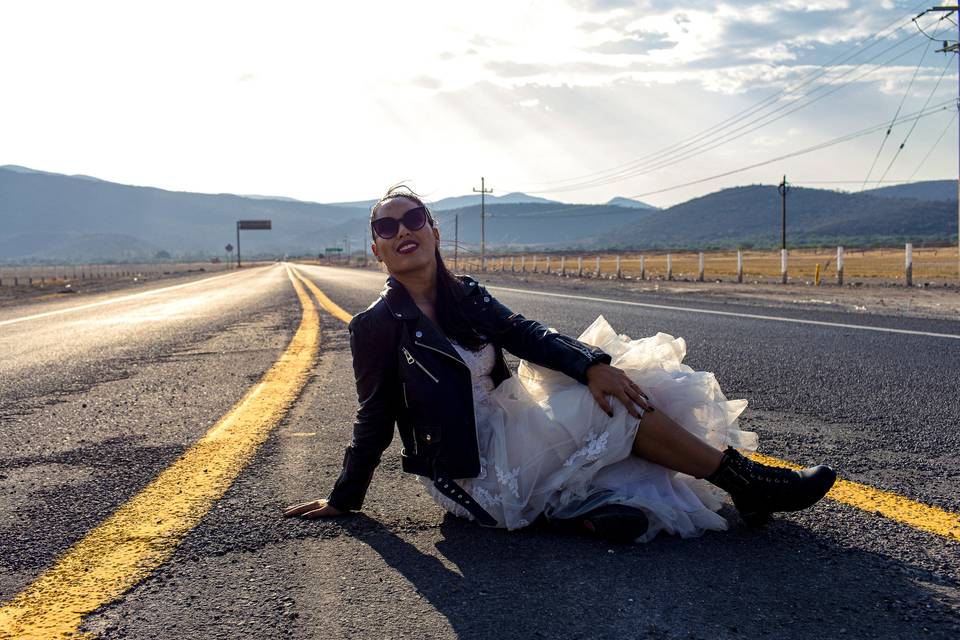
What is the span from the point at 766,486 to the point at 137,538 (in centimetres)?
178

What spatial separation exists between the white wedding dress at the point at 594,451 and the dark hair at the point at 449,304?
0.41 feet

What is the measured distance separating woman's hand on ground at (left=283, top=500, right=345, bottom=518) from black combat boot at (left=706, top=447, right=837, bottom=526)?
117 centimetres

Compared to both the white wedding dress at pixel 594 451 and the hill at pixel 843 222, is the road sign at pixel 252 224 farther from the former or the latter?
the white wedding dress at pixel 594 451

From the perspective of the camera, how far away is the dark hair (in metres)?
2.62

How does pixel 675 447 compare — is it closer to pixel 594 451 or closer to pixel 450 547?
pixel 594 451

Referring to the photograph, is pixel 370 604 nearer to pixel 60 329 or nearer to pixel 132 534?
pixel 132 534

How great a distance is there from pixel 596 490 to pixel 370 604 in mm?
820

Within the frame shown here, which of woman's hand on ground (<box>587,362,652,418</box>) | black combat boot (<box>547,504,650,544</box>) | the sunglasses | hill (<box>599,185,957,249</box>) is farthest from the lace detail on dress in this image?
hill (<box>599,185,957,249</box>)

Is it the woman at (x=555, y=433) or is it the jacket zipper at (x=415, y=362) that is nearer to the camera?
the woman at (x=555, y=433)

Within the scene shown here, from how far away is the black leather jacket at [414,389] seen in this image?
94.6 inches

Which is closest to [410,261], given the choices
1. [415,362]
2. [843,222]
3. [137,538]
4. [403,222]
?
[403,222]

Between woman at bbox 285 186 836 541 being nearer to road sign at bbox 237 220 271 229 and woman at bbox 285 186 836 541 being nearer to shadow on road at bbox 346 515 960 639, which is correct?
shadow on road at bbox 346 515 960 639

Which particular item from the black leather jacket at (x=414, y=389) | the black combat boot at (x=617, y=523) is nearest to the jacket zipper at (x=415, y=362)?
the black leather jacket at (x=414, y=389)

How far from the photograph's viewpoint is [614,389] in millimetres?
2320
